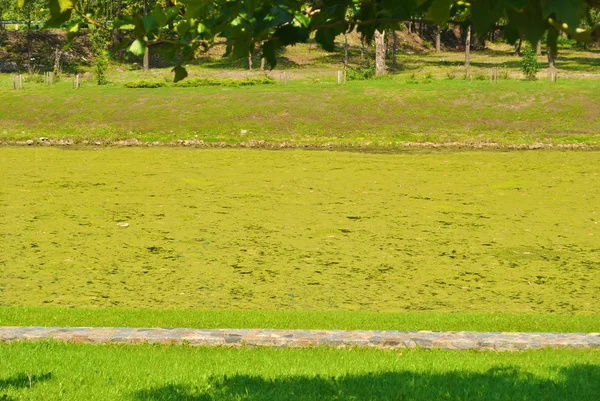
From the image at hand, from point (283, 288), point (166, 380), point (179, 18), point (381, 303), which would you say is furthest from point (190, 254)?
point (179, 18)

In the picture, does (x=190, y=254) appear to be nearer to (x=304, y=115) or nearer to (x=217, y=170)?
(x=217, y=170)

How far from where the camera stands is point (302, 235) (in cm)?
1558

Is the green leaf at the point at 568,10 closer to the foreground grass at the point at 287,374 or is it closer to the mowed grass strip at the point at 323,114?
the foreground grass at the point at 287,374

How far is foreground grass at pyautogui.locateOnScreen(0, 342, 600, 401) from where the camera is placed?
23.3 feet

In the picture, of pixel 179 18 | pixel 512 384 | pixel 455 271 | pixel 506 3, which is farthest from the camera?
pixel 455 271

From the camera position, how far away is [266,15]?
3758 mm

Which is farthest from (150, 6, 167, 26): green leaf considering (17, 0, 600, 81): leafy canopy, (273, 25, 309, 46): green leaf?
(273, 25, 309, 46): green leaf

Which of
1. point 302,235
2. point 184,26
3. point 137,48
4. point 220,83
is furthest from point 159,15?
point 220,83

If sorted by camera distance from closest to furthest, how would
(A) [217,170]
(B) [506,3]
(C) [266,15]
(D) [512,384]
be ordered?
(B) [506,3] → (C) [266,15] → (D) [512,384] → (A) [217,170]

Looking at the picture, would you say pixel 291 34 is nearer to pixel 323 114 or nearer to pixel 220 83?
pixel 323 114

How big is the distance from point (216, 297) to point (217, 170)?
12625mm

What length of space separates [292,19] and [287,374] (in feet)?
15.4

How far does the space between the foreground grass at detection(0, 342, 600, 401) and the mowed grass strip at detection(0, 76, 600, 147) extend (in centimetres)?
2312

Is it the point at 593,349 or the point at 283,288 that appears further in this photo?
the point at 283,288
